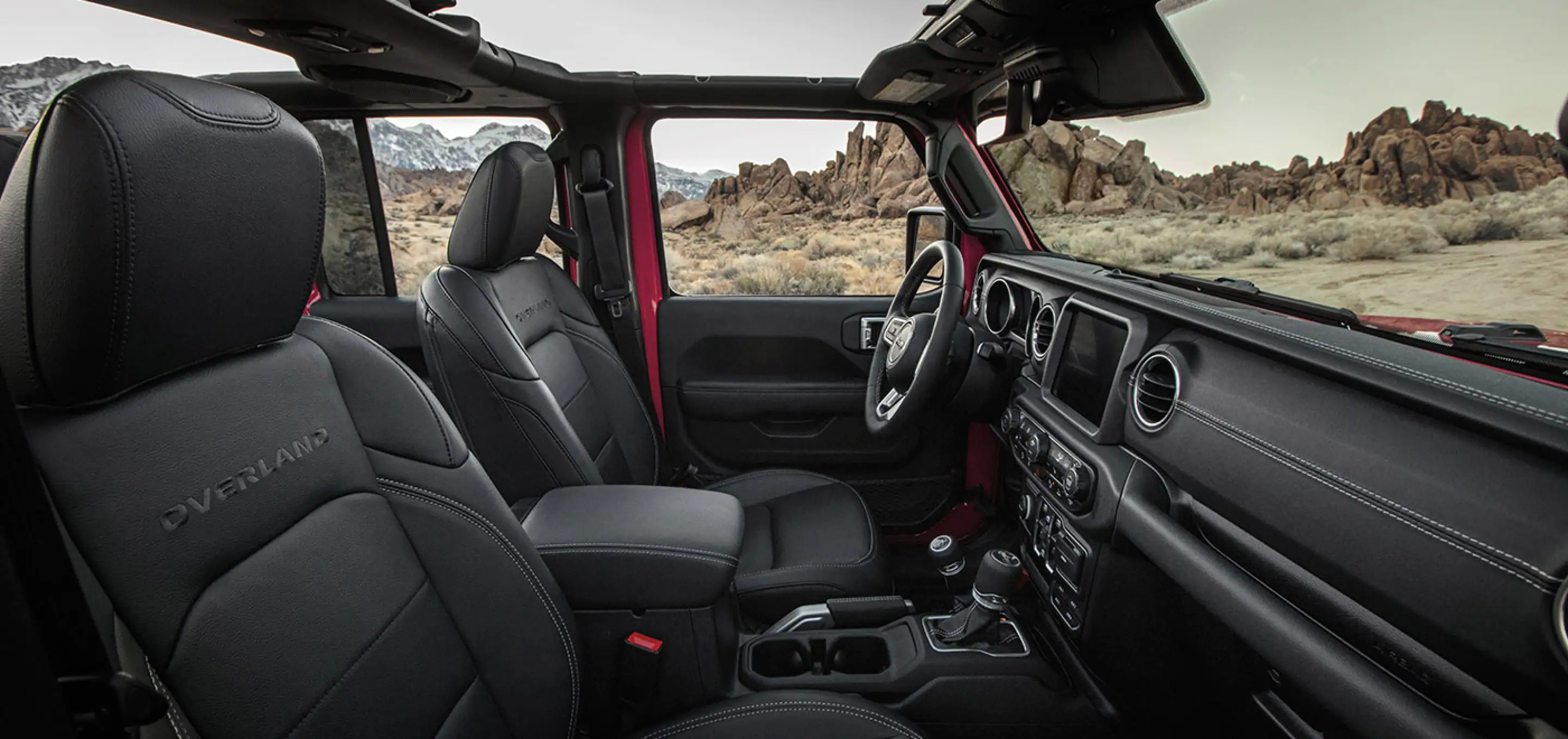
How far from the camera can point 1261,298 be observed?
4.46 feet

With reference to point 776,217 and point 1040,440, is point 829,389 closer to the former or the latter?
point 1040,440

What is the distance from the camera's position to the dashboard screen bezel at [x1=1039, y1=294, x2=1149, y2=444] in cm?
130

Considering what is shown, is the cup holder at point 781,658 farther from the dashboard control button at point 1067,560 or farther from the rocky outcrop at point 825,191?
the rocky outcrop at point 825,191

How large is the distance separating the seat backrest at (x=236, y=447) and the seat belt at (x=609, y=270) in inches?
61.1

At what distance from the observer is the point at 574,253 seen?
2.71 meters

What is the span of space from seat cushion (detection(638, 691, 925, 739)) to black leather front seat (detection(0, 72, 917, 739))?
0.77 feet

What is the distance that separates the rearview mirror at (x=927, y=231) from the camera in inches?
102

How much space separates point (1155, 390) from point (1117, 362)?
0.59ft

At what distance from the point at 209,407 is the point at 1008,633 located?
5.09 ft

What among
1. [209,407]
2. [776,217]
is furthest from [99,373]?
[776,217]

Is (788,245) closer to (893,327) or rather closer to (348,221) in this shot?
(893,327)

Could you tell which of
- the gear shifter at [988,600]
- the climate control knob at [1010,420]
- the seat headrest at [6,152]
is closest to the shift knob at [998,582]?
the gear shifter at [988,600]

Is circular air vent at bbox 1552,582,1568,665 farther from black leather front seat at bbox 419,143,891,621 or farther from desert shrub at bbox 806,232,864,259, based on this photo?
desert shrub at bbox 806,232,864,259

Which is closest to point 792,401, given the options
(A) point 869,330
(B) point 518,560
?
(A) point 869,330
